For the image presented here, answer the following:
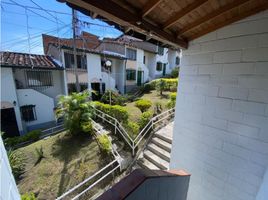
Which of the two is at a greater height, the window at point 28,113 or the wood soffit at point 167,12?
the wood soffit at point 167,12

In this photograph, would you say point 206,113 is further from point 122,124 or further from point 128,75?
point 128,75

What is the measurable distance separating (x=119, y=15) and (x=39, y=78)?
38.1 ft

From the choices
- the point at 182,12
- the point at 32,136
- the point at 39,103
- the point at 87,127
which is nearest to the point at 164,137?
the point at 87,127

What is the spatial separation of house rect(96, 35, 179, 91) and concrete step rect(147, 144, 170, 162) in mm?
10841

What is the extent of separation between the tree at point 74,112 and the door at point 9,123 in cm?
405

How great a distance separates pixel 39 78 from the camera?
10742 mm

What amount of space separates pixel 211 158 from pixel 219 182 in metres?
0.37

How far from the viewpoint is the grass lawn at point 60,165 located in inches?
184

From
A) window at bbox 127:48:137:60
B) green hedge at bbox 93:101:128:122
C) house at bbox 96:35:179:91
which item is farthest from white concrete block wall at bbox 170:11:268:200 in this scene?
window at bbox 127:48:137:60

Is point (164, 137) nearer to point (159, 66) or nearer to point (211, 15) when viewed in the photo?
point (211, 15)

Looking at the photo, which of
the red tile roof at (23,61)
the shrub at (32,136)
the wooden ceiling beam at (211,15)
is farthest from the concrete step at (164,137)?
the red tile roof at (23,61)

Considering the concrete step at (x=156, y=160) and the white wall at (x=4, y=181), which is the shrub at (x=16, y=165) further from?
the white wall at (x=4, y=181)

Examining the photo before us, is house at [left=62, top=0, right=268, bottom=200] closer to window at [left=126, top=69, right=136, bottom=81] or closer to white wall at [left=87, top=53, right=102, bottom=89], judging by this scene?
white wall at [left=87, top=53, right=102, bottom=89]

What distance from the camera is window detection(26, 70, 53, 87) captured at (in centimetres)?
→ 1021
